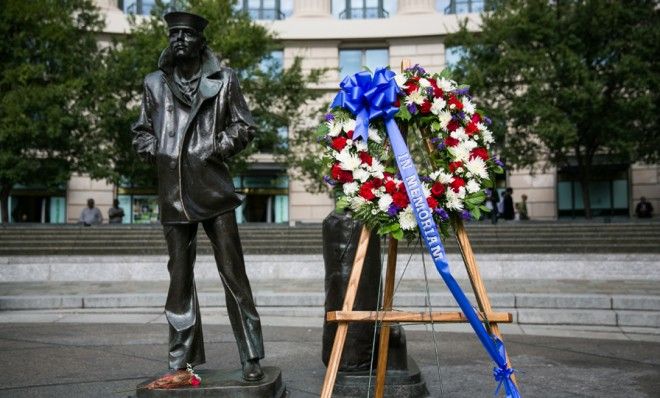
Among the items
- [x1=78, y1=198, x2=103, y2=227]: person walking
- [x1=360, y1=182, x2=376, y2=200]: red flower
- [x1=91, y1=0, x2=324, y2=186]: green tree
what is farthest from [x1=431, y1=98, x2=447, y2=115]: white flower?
[x1=78, y1=198, x2=103, y2=227]: person walking

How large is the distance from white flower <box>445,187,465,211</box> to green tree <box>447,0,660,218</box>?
21.8 meters

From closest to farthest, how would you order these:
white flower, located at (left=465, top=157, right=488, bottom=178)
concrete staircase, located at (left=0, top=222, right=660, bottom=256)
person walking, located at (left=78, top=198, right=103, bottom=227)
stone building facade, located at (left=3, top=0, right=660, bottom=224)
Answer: white flower, located at (left=465, top=157, right=488, bottom=178) → concrete staircase, located at (left=0, top=222, right=660, bottom=256) → person walking, located at (left=78, top=198, right=103, bottom=227) → stone building facade, located at (left=3, top=0, right=660, bottom=224)

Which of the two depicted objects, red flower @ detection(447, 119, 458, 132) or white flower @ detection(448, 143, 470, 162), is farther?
red flower @ detection(447, 119, 458, 132)

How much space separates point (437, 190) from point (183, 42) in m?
2.12

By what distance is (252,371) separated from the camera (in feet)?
15.7

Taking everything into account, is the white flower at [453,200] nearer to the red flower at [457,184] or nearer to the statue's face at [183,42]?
the red flower at [457,184]

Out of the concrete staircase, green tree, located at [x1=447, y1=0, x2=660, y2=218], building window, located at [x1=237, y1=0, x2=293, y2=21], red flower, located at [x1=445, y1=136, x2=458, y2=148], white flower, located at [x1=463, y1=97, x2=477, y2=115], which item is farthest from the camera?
building window, located at [x1=237, y1=0, x2=293, y2=21]

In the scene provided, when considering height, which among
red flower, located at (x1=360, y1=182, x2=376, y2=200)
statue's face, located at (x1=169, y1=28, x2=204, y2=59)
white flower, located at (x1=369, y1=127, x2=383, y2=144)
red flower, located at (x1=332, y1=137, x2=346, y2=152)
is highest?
statue's face, located at (x1=169, y1=28, x2=204, y2=59)

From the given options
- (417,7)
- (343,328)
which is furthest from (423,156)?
(417,7)

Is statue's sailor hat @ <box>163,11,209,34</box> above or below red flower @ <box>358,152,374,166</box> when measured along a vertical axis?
above

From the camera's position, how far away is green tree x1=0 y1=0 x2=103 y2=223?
24.1 meters

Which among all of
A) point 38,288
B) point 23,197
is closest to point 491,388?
point 38,288

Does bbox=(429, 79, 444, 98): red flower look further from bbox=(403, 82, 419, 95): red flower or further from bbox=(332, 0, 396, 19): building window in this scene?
bbox=(332, 0, 396, 19): building window

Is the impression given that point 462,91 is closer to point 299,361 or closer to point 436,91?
point 436,91
